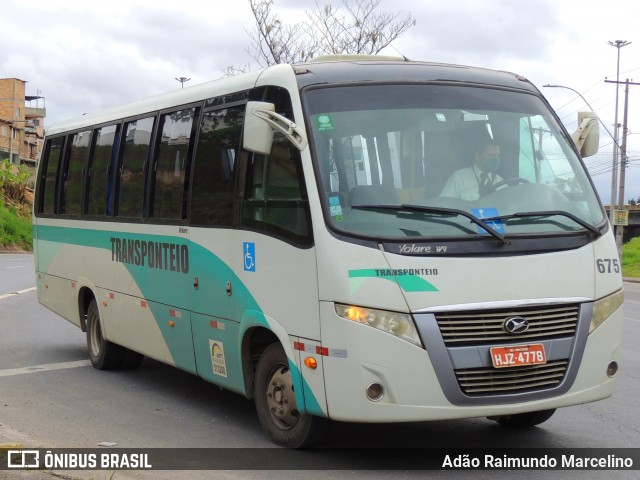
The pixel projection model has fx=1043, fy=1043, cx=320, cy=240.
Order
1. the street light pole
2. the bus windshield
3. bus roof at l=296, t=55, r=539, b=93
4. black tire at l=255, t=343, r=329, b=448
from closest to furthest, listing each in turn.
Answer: the bus windshield, black tire at l=255, t=343, r=329, b=448, bus roof at l=296, t=55, r=539, b=93, the street light pole

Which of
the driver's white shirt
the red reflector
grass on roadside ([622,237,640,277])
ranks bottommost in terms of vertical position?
grass on roadside ([622,237,640,277])

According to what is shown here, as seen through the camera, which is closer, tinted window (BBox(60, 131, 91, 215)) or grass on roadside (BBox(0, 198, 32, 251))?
tinted window (BBox(60, 131, 91, 215))

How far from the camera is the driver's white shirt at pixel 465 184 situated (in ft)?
22.7

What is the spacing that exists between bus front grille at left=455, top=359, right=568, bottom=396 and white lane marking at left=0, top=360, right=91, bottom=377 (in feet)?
20.5

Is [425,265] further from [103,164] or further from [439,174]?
[103,164]

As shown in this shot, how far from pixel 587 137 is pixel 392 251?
91.5 inches

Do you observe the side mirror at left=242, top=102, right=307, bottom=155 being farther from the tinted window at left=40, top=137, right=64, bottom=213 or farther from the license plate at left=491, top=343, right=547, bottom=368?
the tinted window at left=40, top=137, right=64, bottom=213

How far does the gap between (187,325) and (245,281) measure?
53.9 inches

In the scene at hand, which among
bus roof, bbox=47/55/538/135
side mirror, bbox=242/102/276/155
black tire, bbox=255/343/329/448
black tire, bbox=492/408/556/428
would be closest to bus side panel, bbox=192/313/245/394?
black tire, bbox=255/343/329/448

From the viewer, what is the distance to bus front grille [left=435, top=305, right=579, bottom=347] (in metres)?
6.46

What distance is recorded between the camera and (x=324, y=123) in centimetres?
714

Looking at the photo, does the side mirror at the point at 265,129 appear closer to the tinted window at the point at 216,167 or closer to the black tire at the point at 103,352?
the tinted window at the point at 216,167

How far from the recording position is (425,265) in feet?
21.4

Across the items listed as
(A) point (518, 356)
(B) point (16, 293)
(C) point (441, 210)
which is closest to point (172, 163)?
(C) point (441, 210)
